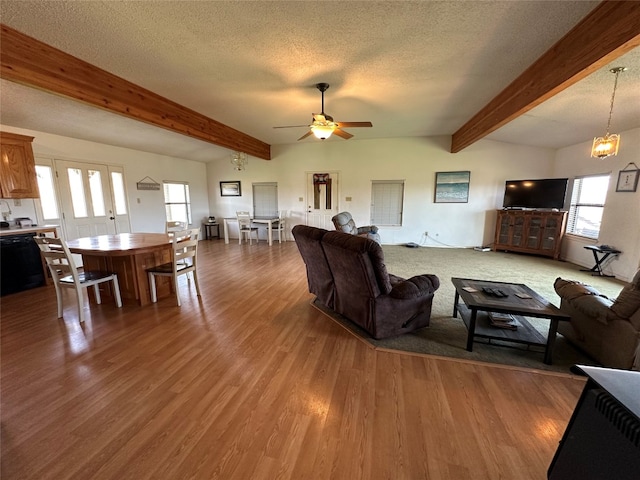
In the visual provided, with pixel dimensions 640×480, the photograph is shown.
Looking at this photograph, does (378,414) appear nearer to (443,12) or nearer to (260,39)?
(443,12)

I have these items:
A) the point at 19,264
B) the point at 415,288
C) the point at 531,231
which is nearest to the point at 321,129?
the point at 415,288

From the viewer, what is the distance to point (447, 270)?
15.8 ft

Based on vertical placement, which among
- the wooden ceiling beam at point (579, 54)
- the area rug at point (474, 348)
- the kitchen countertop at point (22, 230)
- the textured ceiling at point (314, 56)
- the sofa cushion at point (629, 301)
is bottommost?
the area rug at point (474, 348)

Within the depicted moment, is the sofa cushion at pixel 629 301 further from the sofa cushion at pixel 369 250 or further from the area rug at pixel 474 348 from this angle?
the sofa cushion at pixel 369 250

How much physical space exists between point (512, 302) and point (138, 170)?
750 centimetres

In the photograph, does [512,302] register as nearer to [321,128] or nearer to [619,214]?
[321,128]

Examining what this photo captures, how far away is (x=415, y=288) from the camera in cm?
248

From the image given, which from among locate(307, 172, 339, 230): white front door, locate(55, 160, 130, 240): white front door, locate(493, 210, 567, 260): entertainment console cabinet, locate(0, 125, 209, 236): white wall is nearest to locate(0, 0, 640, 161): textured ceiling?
locate(0, 125, 209, 236): white wall

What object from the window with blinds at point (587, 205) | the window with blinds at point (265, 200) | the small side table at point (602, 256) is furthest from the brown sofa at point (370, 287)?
the window with blinds at point (265, 200)

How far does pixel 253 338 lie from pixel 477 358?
2.01m

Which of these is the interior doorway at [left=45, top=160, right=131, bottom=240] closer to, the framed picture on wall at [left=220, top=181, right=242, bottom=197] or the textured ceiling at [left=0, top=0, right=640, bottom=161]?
the textured ceiling at [left=0, top=0, right=640, bottom=161]

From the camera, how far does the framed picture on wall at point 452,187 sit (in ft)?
21.2

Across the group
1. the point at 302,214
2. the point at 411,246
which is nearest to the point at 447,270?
the point at 411,246

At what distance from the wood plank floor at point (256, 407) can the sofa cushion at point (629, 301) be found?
1.96 feet
